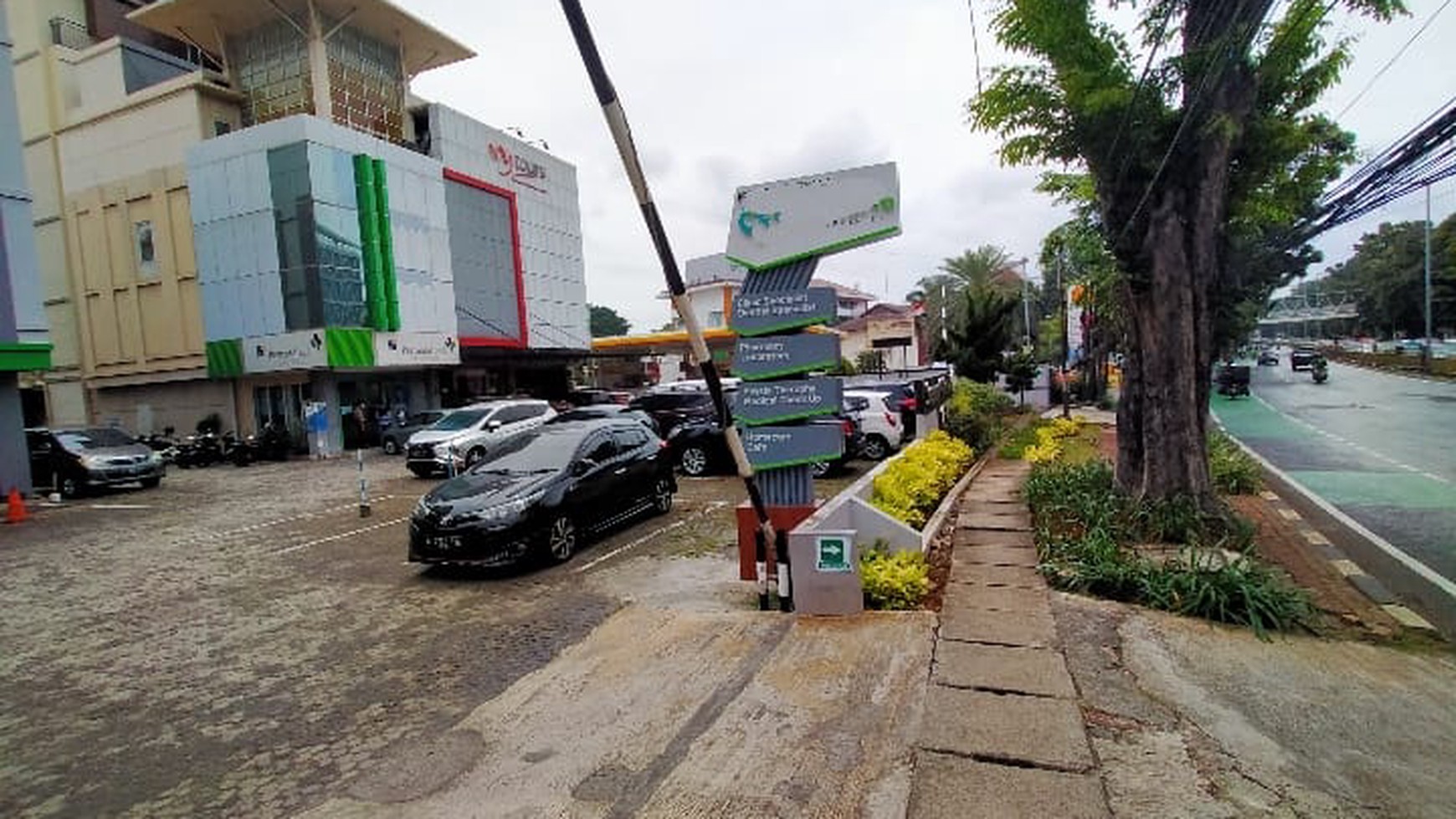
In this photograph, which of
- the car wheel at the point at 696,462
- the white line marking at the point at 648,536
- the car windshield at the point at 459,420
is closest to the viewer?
the white line marking at the point at 648,536

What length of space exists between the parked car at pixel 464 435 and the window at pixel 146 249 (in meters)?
17.8

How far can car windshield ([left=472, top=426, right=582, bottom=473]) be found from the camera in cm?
868

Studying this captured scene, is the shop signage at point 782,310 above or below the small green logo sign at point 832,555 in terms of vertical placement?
above

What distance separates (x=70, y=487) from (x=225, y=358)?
9839mm

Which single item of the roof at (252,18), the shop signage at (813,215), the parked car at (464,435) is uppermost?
A: the roof at (252,18)

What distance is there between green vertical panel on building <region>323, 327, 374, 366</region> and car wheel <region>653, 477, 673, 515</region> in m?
17.5

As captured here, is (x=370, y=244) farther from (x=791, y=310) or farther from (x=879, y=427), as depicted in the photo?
(x=791, y=310)

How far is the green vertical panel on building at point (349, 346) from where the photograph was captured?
23.8 m

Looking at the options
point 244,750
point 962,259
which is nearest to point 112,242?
point 244,750

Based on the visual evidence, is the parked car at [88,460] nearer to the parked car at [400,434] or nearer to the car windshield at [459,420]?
the parked car at [400,434]

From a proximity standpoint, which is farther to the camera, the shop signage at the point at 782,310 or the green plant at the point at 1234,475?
the green plant at the point at 1234,475

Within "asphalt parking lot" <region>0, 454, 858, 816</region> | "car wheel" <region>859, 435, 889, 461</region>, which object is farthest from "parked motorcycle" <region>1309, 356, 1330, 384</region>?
"asphalt parking lot" <region>0, 454, 858, 816</region>

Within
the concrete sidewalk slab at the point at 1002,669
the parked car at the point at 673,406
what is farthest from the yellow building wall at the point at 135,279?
the concrete sidewalk slab at the point at 1002,669

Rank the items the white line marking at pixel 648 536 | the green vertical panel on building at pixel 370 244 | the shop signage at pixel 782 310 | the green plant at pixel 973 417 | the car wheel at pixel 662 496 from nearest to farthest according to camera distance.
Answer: the shop signage at pixel 782 310, the white line marking at pixel 648 536, the car wheel at pixel 662 496, the green plant at pixel 973 417, the green vertical panel on building at pixel 370 244
